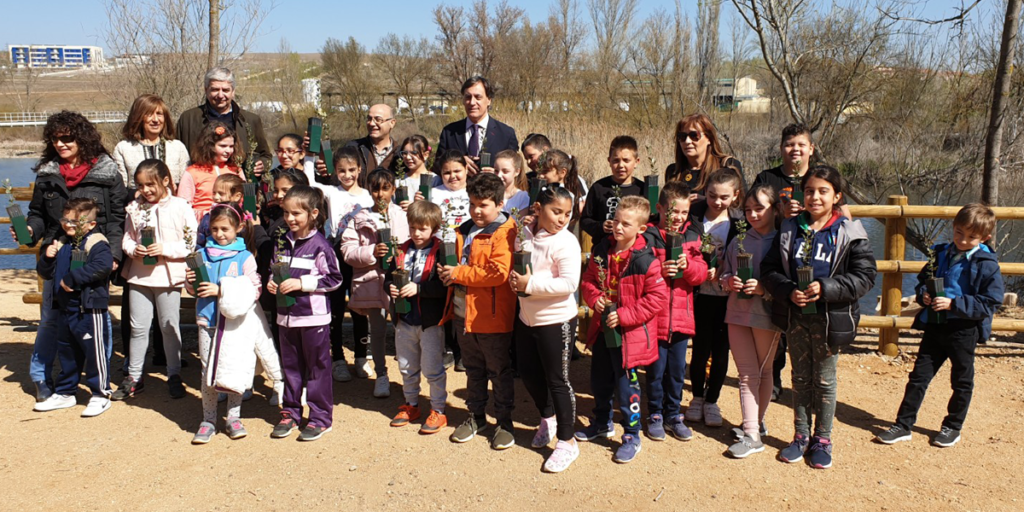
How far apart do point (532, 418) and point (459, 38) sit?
3238 cm

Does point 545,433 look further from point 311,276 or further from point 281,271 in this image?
point 281,271

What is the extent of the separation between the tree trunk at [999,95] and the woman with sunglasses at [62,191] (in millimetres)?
7361

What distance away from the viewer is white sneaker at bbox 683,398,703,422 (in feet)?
16.3

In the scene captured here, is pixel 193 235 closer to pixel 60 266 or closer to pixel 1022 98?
pixel 60 266

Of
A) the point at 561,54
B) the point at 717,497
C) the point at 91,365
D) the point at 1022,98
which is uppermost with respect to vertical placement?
the point at 561,54

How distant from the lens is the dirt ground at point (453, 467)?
4.00 meters

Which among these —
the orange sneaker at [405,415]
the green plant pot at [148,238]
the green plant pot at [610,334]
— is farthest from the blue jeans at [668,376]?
the green plant pot at [148,238]

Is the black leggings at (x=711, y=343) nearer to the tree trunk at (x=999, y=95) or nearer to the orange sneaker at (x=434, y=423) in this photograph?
the orange sneaker at (x=434, y=423)

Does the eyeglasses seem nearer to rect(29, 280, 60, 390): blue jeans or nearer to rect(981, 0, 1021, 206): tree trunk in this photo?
rect(981, 0, 1021, 206): tree trunk

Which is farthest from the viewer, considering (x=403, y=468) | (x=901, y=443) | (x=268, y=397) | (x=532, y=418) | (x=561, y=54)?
(x=561, y=54)

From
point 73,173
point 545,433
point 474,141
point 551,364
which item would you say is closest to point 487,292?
point 551,364

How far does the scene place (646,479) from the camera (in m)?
4.21

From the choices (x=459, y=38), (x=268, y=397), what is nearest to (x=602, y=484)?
(x=268, y=397)

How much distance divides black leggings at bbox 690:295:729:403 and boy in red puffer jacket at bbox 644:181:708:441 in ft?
0.56
